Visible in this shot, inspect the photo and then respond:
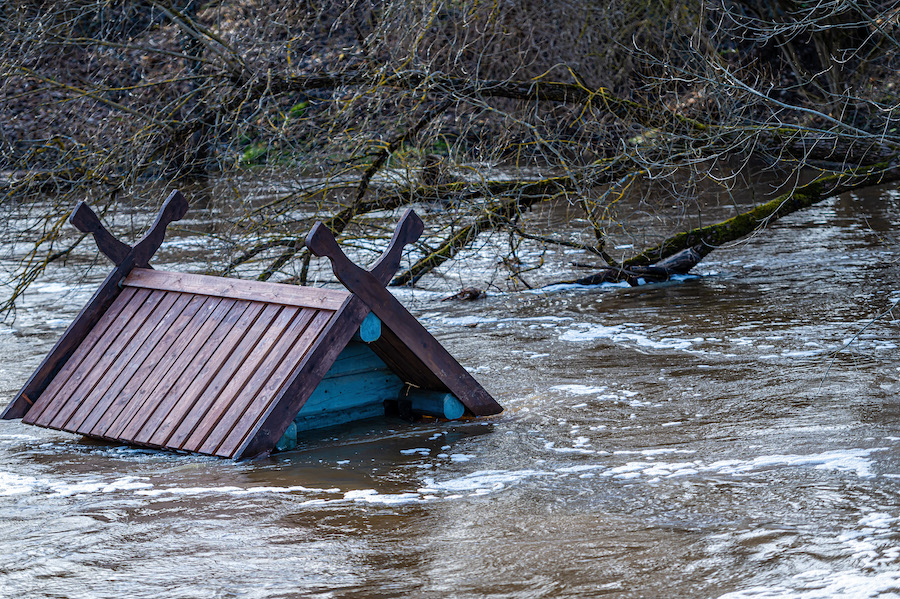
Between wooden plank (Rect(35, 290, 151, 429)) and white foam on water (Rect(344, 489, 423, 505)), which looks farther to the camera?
wooden plank (Rect(35, 290, 151, 429))

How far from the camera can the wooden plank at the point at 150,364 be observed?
5.51 metres

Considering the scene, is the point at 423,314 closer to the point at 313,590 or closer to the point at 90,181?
the point at 90,181

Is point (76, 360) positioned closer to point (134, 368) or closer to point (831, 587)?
point (134, 368)

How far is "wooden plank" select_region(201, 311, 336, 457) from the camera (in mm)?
4992

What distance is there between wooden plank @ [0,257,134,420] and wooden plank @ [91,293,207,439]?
22.6 inches

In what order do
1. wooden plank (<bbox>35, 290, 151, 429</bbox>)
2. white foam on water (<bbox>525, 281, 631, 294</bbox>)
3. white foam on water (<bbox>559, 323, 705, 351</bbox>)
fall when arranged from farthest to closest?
white foam on water (<bbox>525, 281, 631, 294</bbox>) → white foam on water (<bbox>559, 323, 705, 351</bbox>) → wooden plank (<bbox>35, 290, 151, 429</bbox>)

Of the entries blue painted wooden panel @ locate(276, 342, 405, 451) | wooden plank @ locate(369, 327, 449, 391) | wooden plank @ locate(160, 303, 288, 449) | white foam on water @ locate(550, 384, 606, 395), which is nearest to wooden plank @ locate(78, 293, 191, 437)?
wooden plank @ locate(160, 303, 288, 449)

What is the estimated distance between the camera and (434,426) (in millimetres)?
5801

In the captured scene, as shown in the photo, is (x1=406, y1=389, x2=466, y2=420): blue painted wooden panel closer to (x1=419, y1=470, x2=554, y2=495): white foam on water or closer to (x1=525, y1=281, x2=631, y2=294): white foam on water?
(x1=419, y1=470, x2=554, y2=495): white foam on water

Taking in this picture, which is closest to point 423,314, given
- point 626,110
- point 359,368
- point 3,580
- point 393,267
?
point 626,110

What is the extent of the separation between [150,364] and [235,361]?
67 centimetres

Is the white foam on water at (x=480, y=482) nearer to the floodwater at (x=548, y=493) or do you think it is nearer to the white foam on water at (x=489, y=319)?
the floodwater at (x=548, y=493)

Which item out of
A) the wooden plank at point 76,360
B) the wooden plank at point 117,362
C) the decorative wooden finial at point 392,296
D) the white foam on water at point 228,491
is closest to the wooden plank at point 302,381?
the decorative wooden finial at point 392,296

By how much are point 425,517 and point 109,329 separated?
281 cm
